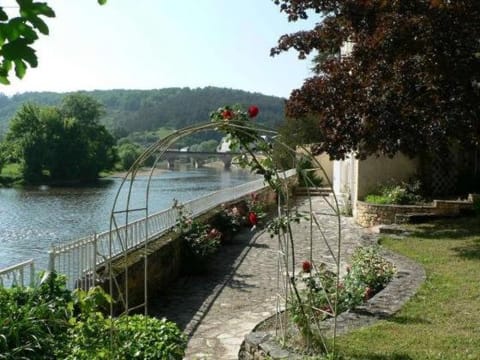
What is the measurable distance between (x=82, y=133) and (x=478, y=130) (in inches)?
2386

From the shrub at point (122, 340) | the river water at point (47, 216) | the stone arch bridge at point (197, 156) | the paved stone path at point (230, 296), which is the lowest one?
the river water at point (47, 216)

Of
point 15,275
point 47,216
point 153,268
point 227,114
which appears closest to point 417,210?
point 153,268

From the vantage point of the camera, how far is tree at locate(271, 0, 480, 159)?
10648mm

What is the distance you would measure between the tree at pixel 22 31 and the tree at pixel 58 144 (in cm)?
6001

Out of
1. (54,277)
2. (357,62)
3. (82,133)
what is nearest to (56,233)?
(357,62)

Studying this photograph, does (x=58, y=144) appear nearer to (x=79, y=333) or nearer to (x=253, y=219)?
(x=253, y=219)

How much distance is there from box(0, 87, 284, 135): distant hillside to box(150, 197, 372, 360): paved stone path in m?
93.0

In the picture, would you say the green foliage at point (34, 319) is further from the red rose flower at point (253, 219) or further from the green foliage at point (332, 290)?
the red rose flower at point (253, 219)

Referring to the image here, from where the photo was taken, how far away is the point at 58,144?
62.4 meters

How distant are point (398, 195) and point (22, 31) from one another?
14851mm

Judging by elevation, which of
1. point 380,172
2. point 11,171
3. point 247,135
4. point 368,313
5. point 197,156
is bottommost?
point 368,313

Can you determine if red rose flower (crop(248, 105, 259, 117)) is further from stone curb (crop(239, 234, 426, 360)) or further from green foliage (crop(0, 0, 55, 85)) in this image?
green foliage (crop(0, 0, 55, 85))

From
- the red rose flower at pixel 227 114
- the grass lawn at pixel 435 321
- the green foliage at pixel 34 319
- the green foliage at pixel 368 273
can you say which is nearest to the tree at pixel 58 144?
the green foliage at pixel 368 273

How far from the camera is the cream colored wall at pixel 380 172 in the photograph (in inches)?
683
